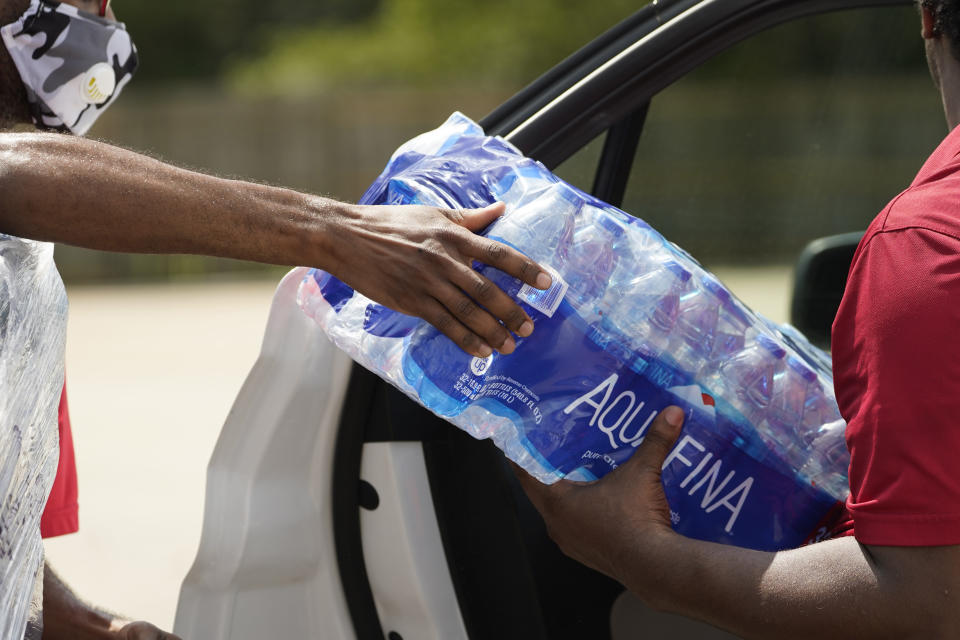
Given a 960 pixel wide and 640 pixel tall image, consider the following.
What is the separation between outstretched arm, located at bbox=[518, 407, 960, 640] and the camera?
51.5 inches

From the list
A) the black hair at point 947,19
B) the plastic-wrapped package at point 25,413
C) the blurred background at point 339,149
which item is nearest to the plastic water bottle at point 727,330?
the black hair at point 947,19

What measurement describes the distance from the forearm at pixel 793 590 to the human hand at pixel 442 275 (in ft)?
1.20

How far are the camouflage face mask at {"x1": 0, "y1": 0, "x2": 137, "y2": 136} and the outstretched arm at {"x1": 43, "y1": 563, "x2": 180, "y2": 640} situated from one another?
89 centimetres

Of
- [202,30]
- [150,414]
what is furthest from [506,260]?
[202,30]

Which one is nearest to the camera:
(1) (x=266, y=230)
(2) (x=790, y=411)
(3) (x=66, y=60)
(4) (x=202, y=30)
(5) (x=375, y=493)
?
(1) (x=266, y=230)

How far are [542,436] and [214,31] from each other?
21038mm

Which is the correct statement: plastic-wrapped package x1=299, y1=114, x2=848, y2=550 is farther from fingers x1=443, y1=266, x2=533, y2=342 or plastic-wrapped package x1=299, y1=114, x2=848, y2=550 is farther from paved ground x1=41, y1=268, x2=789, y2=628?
paved ground x1=41, y1=268, x2=789, y2=628

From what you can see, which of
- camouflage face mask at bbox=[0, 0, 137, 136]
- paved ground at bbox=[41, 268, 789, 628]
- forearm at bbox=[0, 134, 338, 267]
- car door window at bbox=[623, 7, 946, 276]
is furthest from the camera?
paved ground at bbox=[41, 268, 789, 628]

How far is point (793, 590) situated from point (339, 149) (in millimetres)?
12812

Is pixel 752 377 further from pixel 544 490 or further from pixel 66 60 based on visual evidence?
pixel 66 60

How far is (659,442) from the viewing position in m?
1.56

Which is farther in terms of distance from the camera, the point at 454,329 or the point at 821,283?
the point at 821,283

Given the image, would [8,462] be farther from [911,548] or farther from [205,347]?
[205,347]

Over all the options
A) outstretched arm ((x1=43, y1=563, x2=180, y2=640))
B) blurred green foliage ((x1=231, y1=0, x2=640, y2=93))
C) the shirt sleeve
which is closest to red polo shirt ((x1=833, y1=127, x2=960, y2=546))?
the shirt sleeve
